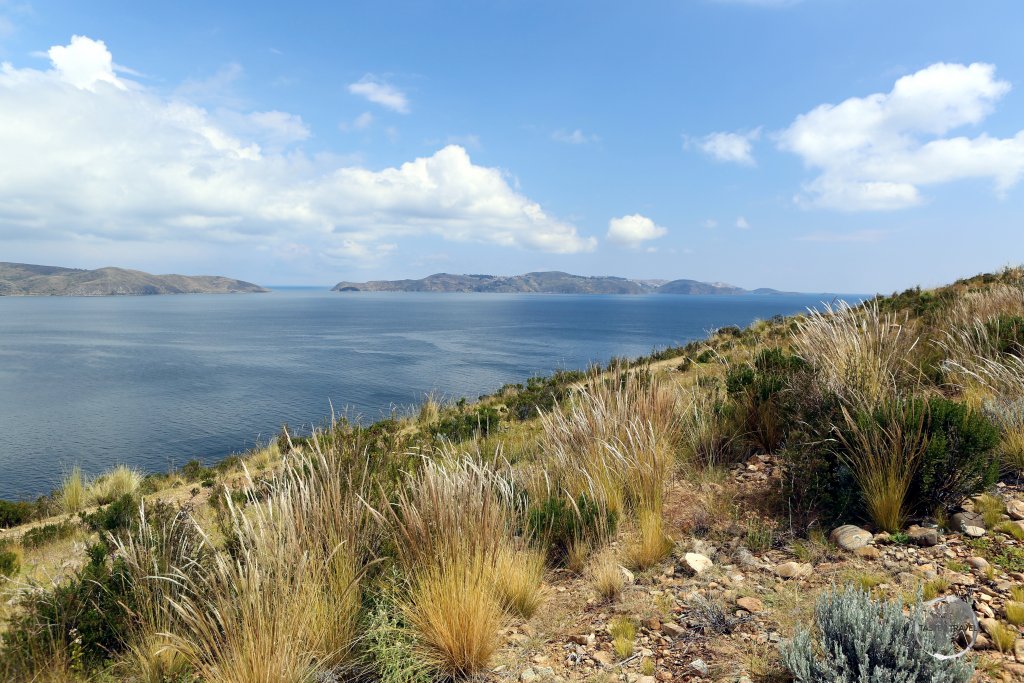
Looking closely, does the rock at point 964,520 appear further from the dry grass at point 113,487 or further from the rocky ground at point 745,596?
the dry grass at point 113,487

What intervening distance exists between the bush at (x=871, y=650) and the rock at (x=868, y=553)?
104 centimetres

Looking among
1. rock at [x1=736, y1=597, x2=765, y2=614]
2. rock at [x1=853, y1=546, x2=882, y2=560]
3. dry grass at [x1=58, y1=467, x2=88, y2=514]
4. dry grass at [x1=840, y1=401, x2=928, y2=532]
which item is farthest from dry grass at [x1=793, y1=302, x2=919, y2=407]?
dry grass at [x1=58, y1=467, x2=88, y2=514]

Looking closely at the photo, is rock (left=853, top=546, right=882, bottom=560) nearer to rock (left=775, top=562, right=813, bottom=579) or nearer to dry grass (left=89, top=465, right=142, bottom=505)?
rock (left=775, top=562, right=813, bottom=579)

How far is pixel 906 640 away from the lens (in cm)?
230

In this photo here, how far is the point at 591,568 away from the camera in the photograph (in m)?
3.82

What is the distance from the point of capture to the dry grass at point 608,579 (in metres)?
3.50

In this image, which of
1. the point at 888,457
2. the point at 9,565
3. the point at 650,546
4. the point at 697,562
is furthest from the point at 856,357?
the point at 9,565

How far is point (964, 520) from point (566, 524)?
2832 mm

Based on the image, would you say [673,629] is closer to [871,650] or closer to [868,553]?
[871,650]

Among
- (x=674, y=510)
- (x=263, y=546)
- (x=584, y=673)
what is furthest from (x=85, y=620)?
(x=674, y=510)

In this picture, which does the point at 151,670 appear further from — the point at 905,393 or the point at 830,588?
the point at 905,393

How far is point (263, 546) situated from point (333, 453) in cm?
91

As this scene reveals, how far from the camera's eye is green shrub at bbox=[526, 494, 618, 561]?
13.7 ft

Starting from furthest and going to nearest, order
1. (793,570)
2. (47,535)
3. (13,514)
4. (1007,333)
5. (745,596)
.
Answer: (13,514) < (47,535) < (1007,333) < (793,570) < (745,596)
